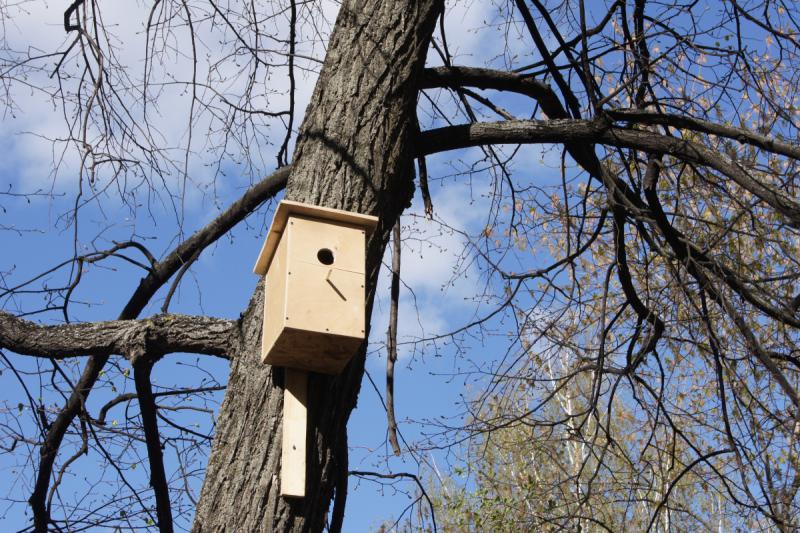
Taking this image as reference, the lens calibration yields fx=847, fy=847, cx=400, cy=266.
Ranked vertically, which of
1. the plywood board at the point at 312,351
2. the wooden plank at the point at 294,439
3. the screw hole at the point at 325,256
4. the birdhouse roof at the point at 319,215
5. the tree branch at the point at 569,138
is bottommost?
the wooden plank at the point at 294,439

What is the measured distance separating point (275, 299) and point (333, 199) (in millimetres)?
327

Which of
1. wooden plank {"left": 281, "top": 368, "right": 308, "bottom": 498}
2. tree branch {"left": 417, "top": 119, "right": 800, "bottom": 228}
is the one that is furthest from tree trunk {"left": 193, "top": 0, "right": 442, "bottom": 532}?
tree branch {"left": 417, "top": 119, "right": 800, "bottom": 228}

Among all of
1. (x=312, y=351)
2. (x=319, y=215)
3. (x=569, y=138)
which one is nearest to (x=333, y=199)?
(x=319, y=215)

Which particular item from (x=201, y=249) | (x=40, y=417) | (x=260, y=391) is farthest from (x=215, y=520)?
(x=40, y=417)

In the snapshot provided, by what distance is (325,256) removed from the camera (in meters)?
2.36

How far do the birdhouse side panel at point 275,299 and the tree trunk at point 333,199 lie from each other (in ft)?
0.18

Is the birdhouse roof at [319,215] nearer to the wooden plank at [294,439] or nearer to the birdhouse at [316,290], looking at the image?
the birdhouse at [316,290]

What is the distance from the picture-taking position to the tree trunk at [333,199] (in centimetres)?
210

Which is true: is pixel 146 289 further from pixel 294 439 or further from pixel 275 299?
pixel 294 439

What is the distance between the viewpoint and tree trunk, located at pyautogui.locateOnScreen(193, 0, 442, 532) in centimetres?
210

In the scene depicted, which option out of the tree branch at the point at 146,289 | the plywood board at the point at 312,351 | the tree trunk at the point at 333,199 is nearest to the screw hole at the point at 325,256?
the tree trunk at the point at 333,199

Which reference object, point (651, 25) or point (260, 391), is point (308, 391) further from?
point (651, 25)

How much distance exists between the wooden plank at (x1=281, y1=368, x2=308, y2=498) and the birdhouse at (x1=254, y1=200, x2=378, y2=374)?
2.7 inches

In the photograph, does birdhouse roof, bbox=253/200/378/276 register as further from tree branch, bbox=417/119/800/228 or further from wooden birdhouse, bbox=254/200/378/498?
tree branch, bbox=417/119/800/228
